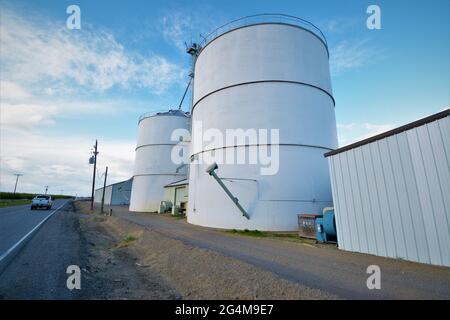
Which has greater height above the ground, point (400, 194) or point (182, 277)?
point (400, 194)

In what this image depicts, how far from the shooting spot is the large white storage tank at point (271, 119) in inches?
470

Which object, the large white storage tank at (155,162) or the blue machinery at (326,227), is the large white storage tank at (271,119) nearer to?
the blue machinery at (326,227)

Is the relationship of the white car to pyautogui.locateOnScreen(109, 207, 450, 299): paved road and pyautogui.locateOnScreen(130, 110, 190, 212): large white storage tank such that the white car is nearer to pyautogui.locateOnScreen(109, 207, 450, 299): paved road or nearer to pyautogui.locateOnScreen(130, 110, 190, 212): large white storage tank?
pyautogui.locateOnScreen(130, 110, 190, 212): large white storage tank

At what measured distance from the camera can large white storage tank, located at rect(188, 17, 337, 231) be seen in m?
11.9

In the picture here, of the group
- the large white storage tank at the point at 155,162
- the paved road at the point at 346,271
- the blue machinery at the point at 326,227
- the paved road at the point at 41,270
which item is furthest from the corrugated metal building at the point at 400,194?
the large white storage tank at the point at 155,162

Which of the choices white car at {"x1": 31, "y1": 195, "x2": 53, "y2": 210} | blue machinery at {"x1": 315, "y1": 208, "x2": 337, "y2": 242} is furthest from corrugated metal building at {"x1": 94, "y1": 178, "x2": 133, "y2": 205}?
blue machinery at {"x1": 315, "y1": 208, "x2": 337, "y2": 242}

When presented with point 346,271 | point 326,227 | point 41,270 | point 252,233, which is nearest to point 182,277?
point 41,270

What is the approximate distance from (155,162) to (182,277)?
2584cm

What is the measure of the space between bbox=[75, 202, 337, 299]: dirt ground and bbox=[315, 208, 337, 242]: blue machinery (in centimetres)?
496

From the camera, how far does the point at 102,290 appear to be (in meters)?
4.21

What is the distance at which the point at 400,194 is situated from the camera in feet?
20.7

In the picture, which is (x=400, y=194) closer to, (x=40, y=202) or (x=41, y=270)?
(x=41, y=270)
